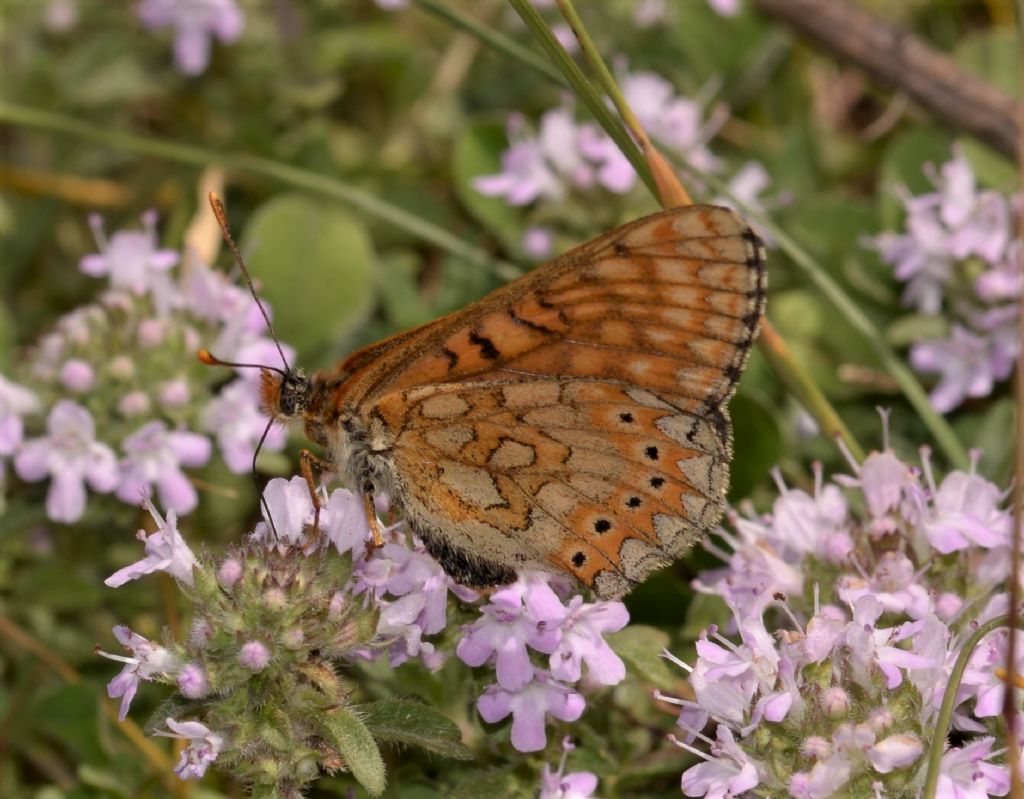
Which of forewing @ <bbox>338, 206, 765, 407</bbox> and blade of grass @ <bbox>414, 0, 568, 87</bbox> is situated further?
blade of grass @ <bbox>414, 0, 568, 87</bbox>

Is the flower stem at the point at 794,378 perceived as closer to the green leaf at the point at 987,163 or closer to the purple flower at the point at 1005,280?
the purple flower at the point at 1005,280

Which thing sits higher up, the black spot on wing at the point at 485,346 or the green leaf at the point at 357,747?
the black spot on wing at the point at 485,346

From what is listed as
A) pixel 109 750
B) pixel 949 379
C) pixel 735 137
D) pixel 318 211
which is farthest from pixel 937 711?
pixel 735 137

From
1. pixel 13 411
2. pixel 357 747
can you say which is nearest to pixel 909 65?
pixel 13 411

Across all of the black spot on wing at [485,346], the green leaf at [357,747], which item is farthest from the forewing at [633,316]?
the green leaf at [357,747]

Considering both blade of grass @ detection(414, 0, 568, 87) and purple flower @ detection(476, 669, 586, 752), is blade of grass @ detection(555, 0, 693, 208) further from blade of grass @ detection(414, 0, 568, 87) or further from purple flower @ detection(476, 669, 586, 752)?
purple flower @ detection(476, 669, 586, 752)

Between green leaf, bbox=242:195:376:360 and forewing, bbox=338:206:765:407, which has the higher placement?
forewing, bbox=338:206:765:407

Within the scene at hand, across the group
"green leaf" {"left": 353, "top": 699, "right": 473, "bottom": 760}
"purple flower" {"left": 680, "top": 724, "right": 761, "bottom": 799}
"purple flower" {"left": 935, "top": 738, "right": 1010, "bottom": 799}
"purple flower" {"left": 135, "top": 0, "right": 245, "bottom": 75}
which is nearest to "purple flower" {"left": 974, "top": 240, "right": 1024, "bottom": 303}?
"purple flower" {"left": 935, "top": 738, "right": 1010, "bottom": 799}
